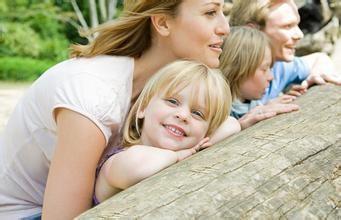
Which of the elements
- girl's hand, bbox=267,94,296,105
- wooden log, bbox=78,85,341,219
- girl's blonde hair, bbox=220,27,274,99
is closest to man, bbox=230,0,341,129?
girl's hand, bbox=267,94,296,105

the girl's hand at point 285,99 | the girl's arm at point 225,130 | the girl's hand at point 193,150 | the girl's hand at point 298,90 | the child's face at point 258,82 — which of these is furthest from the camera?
the girl's hand at point 298,90

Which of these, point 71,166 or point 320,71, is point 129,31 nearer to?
point 71,166

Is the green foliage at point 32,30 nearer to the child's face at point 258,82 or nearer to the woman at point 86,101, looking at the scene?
the child's face at point 258,82

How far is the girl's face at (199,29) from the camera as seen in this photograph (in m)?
2.24

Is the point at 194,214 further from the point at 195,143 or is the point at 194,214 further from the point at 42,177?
the point at 42,177

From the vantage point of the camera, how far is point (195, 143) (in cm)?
204

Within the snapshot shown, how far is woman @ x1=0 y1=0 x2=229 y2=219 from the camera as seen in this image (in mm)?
1912

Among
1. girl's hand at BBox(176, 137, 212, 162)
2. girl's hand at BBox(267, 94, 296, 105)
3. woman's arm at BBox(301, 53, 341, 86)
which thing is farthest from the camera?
woman's arm at BBox(301, 53, 341, 86)

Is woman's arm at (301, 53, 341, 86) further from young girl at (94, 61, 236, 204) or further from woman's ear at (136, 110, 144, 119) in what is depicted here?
woman's ear at (136, 110, 144, 119)

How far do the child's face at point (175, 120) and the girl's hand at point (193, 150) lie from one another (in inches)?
1.8

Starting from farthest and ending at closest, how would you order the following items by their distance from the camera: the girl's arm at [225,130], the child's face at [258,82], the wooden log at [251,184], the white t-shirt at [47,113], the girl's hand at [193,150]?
the child's face at [258,82] < the girl's arm at [225,130] < the white t-shirt at [47,113] < the girl's hand at [193,150] < the wooden log at [251,184]

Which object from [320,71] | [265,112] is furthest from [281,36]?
[265,112]

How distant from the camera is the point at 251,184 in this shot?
4.78 feet

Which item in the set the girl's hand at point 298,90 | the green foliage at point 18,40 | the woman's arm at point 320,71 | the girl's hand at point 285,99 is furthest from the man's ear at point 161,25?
the green foliage at point 18,40
